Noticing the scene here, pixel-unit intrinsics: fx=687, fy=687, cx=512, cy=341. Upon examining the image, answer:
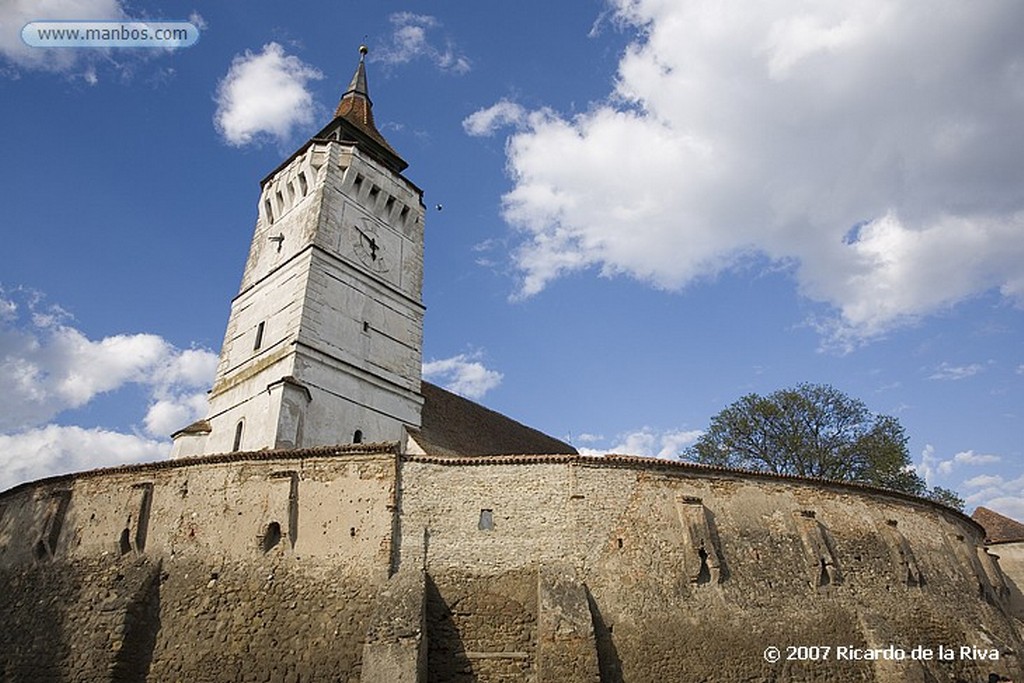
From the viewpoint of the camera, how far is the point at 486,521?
1383 centimetres

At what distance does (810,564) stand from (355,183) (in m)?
19.4

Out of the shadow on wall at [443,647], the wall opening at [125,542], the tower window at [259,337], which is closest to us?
the shadow on wall at [443,647]

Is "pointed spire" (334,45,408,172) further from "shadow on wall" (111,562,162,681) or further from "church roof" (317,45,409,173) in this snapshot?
"shadow on wall" (111,562,162,681)

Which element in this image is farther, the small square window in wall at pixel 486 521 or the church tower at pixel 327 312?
the church tower at pixel 327 312

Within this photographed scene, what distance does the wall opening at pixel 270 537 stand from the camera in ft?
44.7

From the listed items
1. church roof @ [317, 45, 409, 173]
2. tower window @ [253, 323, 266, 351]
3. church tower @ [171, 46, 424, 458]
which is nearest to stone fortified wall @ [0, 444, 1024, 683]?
church tower @ [171, 46, 424, 458]

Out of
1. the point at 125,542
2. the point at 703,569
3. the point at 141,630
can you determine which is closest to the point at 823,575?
the point at 703,569

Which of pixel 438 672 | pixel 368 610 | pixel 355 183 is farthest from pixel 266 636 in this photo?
pixel 355 183

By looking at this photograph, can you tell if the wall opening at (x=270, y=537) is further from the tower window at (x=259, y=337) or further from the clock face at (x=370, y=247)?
the clock face at (x=370, y=247)

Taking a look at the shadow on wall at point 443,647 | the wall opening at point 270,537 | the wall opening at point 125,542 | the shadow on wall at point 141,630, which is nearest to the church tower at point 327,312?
the wall opening at point 125,542

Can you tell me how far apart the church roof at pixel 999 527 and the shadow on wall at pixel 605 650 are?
18699mm

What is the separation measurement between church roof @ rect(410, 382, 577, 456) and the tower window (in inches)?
223

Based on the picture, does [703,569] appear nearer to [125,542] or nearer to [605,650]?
[605,650]
